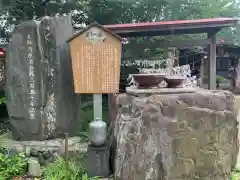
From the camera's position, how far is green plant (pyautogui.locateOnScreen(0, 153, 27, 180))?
563cm

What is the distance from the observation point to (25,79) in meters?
6.54

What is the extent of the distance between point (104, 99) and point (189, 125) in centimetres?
686

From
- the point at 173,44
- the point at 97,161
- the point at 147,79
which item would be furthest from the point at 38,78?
the point at 173,44

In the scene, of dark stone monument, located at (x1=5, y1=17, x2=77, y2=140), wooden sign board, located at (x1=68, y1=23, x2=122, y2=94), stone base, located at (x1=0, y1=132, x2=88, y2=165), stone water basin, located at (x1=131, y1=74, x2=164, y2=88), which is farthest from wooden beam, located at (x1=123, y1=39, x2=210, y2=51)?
stone water basin, located at (x1=131, y1=74, x2=164, y2=88)

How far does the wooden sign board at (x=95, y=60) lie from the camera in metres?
5.99

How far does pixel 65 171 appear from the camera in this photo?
5293 millimetres

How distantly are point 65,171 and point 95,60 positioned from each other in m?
2.25

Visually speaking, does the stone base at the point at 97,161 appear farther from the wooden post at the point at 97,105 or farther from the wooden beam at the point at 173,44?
the wooden beam at the point at 173,44

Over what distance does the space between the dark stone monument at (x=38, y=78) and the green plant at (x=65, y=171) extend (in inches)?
43.1

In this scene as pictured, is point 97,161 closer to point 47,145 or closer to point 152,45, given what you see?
point 47,145

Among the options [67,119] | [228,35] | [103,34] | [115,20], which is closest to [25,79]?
[67,119]

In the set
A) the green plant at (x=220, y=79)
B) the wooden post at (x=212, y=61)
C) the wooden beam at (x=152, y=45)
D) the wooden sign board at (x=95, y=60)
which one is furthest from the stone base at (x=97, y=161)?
the green plant at (x=220, y=79)

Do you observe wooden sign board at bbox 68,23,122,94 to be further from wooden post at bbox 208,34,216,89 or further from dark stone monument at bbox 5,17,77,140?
wooden post at bbox 208,34,216,89

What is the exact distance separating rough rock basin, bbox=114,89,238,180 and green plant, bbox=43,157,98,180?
3.15 feet
